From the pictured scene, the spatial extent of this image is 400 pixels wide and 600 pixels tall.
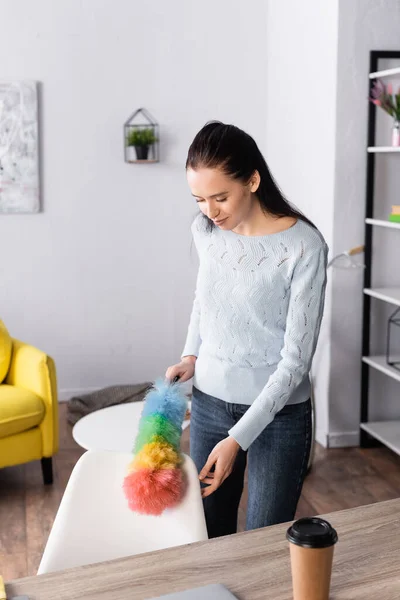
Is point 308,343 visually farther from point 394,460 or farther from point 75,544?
point 394,460

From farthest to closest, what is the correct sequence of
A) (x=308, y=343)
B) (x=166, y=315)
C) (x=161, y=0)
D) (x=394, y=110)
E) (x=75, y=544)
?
(x=166, y=315) → (x=161, y=0) → (x=394, y=110) → (x=308, y=343) → (x=75, y=544)

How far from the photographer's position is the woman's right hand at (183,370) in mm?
1863

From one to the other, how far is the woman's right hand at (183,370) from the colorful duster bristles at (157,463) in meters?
0.25

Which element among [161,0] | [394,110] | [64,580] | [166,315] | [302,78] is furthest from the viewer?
[166,315]

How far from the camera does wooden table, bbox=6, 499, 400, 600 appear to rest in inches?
47.9

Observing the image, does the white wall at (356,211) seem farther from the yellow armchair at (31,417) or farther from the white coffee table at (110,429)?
the yellow armchair at (31,417)

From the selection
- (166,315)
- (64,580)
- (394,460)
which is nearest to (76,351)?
(166,315)

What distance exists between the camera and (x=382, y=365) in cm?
357

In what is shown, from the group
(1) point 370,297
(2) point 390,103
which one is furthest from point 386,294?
(2) point 390,103

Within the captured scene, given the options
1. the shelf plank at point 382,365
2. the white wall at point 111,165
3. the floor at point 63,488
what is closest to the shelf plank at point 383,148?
the shelf plank at point 382,365

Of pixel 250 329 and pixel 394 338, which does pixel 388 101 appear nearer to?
pixel 394 338

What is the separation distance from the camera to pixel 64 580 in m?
1.25

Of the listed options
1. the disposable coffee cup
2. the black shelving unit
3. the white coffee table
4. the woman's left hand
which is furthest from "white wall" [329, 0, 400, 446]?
the disposable coffee cup

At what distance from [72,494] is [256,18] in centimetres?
353
